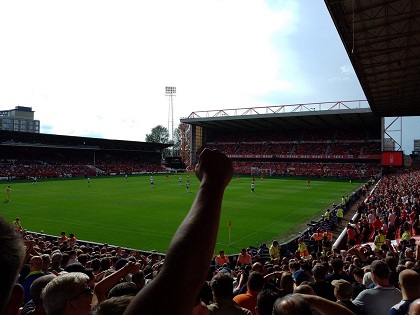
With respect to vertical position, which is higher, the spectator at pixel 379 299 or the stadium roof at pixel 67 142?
the stadium roof at pixel 67 142

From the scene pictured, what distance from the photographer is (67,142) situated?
6919 cm

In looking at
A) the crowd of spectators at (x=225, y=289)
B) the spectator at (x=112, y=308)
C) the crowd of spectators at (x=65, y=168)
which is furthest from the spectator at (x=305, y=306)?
the crowd of spectators at (x=65, y=168)

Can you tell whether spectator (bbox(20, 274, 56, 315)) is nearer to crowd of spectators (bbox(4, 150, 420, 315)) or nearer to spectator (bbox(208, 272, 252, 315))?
crowd of spectators (bbox(4, 150, 420, 315))

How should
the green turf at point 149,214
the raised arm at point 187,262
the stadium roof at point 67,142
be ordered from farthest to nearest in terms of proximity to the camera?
the stadium roof at point 67,142, the green turf at point 149,214, the raised arm at point 187,262

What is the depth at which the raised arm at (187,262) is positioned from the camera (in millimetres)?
1032

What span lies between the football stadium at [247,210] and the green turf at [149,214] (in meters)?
0.14

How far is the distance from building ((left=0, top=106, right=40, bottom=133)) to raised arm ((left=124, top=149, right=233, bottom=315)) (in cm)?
16584

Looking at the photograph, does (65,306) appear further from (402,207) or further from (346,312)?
(402,207)

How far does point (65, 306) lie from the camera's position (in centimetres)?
204

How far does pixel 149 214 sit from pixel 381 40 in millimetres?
18722

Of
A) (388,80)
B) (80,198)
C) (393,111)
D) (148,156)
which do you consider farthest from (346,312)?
(148,156)

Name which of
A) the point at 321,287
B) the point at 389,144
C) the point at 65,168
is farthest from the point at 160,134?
the point at 321,287

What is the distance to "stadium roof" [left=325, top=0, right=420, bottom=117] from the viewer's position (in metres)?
14.1

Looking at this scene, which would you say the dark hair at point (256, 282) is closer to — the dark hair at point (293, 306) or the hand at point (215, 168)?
the dark hair at point (293, 306)
